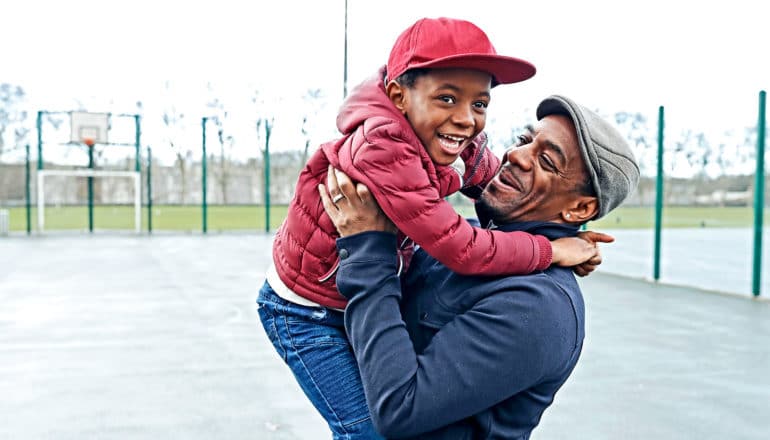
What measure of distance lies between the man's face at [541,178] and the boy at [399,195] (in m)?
0.10

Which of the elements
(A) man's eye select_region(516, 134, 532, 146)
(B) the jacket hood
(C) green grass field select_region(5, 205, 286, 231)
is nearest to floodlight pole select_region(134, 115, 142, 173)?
(C) green grass field select_region(5, 205, 286, 231)

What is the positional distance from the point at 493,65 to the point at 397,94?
244 millimetres

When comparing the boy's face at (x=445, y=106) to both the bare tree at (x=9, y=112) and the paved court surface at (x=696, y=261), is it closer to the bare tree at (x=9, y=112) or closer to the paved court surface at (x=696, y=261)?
the paved court surface at (x=696, y=261)

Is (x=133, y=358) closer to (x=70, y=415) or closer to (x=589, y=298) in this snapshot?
(x=70, y=415)

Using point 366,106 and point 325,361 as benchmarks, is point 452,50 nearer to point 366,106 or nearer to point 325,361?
point 366,106

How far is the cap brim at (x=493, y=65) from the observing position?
161 cm

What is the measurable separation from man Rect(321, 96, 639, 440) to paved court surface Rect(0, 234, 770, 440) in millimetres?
2808

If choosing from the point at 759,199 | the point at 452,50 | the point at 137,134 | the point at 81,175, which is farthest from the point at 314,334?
the point at 137,134

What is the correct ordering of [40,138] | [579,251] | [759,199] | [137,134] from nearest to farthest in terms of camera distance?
[579,251], [759,199], [40,138], [137,134]

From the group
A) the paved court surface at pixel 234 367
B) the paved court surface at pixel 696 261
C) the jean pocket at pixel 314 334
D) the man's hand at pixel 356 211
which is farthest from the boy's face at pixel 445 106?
the paved court surface at pixel 696 261

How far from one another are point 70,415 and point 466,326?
3.85 metres

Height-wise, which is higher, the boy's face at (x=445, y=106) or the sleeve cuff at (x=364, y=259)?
the boy's face at (x=445, y=106)

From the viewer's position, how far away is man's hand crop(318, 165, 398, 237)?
1511 millimetres

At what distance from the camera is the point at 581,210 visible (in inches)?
65.0
